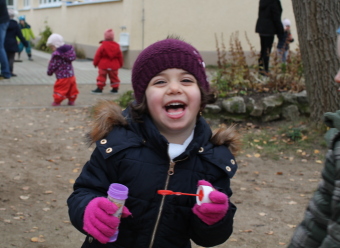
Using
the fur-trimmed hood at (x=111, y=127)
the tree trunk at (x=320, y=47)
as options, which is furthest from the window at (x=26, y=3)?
the fur-trimmed hood at (x=111, y=127)

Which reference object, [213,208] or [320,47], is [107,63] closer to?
[320,47]

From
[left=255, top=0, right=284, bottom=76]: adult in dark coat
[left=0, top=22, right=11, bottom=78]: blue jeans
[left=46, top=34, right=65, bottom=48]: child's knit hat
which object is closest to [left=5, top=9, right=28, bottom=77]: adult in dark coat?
[left=0, top=22, right=11, bottom=78]: blue jeans

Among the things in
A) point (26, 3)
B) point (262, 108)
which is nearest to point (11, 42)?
point (262, 108)

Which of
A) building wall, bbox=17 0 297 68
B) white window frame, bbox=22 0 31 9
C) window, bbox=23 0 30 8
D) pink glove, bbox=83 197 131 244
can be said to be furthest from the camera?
window, bbox=23 0 30 8

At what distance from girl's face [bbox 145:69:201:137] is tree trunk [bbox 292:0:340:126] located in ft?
14.4

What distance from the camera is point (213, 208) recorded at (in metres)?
2.27

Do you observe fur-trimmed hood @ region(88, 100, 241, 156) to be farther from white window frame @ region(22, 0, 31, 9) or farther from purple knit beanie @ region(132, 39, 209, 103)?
white window frame @ region(22, 0, 31, 9)

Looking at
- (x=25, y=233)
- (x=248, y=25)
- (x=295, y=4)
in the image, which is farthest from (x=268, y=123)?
(x=248, y=25)

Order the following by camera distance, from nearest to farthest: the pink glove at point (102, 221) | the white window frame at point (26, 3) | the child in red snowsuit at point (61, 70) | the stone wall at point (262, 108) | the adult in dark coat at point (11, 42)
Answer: the pink glove at point (102, 221)
the stone wall at point (262, 108)
the child in red snowsuit at point (61, 70)
the adult in dark coat at point (11, 42)
the white window frame at point (26, 3)

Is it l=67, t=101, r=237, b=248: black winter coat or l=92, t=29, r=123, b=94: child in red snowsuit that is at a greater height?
l=67, t=101, r=237, b=248: black winter coat

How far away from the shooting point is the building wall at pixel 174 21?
49.6ft

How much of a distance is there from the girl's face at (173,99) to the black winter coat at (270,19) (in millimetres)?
9278

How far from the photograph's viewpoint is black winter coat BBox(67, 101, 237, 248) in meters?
2.45

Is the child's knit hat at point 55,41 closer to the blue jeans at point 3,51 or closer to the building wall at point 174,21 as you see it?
the blue jeans at point 3,51
